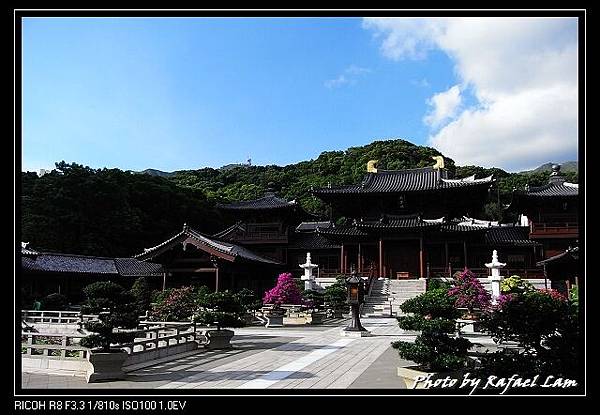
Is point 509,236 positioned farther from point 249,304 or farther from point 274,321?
point 249,304

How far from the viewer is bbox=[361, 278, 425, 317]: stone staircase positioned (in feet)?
103

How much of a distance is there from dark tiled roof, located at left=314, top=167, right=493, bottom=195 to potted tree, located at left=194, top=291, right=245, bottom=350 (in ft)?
90.4

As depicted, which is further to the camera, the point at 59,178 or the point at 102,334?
the point at 59,178

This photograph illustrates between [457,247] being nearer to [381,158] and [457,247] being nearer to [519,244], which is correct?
[519,244]

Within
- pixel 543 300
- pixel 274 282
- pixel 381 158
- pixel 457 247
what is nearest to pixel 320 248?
pixel 274 282

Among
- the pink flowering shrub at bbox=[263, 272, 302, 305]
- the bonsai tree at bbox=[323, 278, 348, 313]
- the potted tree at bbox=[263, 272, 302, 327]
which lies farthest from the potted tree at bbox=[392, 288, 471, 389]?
the bonsai tree at bbox=[323, 278, 348, 313]

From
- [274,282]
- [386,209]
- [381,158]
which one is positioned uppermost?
[381,158]

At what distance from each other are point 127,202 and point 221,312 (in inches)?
1762

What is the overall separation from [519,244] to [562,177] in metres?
7.59

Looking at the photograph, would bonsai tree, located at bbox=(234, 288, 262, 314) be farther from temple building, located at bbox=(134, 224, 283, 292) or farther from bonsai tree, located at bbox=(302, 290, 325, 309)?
temple building, located at bbox=(134, 224, 283, 292)

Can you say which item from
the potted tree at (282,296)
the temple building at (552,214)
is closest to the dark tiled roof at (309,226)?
the temple building at (552,214)

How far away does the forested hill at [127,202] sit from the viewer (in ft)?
160

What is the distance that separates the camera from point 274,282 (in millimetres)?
47062

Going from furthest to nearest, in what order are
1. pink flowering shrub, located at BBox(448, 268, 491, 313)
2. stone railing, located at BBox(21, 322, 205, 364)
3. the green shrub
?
1. the green shrub
2. pink flowering shrub, located at BBox(448, 268, 491, 313)
3. stone railing, located at BBox(21, 322, 205, 364)
